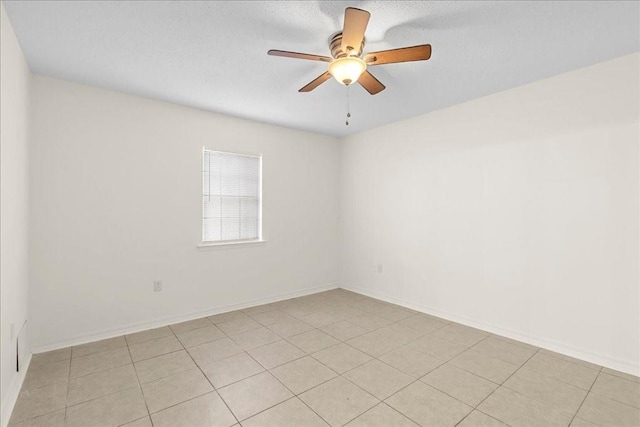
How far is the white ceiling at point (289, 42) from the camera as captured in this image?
1.91 meters

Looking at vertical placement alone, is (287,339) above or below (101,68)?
below

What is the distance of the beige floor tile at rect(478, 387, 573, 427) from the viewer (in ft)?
6.24

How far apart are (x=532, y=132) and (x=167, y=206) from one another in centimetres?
392

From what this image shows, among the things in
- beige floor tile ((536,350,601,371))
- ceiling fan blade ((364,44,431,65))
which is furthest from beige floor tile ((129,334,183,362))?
beige floor tile ((536,350,601,371))

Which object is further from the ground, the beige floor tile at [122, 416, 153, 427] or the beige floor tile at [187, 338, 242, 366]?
the beige floor tile at [122, 416, 153, 427]

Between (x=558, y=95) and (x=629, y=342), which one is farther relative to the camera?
(x=558, y=95)

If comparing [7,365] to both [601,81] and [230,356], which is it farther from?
[601,81]

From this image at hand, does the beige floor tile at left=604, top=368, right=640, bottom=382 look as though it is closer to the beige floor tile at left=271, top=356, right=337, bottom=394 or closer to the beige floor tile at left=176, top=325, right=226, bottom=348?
the beige floor tile at left=271, top=356, right=337, bottom=394

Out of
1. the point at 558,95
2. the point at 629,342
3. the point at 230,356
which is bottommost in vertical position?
the point at 230,356

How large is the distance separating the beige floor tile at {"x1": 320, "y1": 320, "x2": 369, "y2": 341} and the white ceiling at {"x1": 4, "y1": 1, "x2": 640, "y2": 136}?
100 inches

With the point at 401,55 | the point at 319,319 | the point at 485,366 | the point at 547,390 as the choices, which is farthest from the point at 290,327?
the point at 401,55

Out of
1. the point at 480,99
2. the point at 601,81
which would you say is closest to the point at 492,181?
the point at 480,99

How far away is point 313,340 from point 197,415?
53.1 inches

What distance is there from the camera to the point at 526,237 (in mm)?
3051
